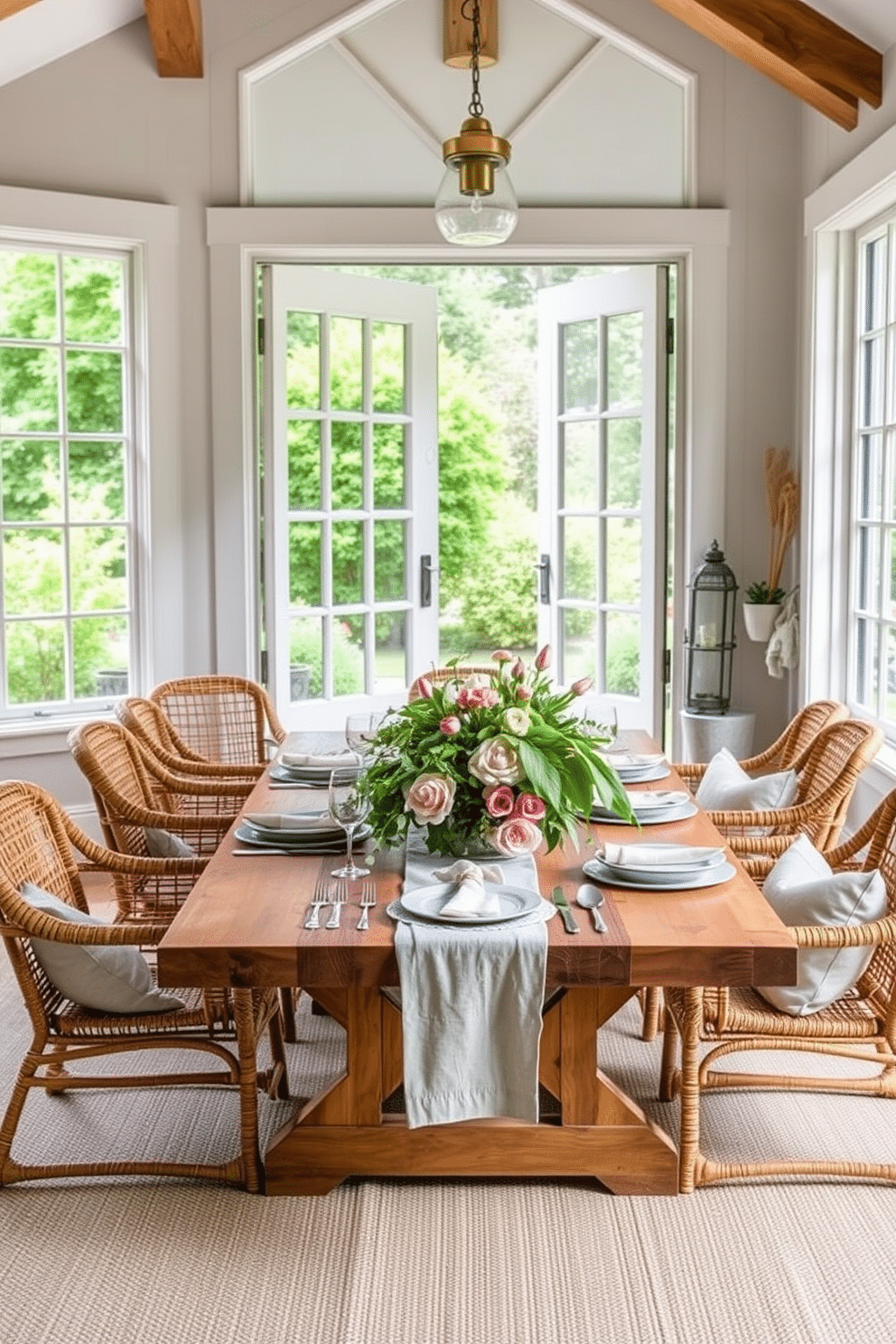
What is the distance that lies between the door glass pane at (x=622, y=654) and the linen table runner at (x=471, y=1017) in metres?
3.30

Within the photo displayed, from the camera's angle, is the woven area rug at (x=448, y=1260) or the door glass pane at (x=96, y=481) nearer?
the woven area rug at (x=448, y=1260)

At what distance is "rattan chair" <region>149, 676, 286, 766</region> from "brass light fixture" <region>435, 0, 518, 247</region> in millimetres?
1821

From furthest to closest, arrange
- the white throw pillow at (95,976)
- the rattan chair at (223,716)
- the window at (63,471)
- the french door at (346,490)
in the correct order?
the french door at (346,490) → the window at (63,471) → the rattan chair at (223,716) → the white throw pillow at (95,976)

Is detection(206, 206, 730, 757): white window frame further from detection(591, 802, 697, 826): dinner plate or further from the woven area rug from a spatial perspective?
the woven area rug

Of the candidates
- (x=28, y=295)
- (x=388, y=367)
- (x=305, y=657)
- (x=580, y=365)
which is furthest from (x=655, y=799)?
(x=28, y=295)

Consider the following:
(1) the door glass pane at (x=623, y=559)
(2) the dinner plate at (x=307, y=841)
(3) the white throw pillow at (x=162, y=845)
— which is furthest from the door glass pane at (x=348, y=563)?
(2) the dinner plate at (x=307, y=841)

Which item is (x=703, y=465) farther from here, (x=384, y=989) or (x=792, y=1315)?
(x=792, y=1315)

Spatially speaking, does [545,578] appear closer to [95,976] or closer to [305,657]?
[305,657]

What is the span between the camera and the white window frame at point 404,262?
547 centimetres

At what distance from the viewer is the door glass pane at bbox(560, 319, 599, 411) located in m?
5.96

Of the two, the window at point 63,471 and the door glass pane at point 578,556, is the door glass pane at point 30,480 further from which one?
the door glass pane at point 578,556

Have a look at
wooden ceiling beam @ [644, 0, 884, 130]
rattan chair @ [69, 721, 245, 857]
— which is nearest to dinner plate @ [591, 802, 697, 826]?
rattan chair @ [69, 721, 245, 857]

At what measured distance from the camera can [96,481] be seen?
557 centimetres

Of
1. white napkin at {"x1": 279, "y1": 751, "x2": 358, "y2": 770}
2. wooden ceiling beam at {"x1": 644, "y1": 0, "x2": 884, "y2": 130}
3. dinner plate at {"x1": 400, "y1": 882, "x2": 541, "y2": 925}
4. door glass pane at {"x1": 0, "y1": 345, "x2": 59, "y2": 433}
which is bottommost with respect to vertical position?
dinner plate at {"x1": 400, "y1": 882, "x2": 541, "y2": 925}
